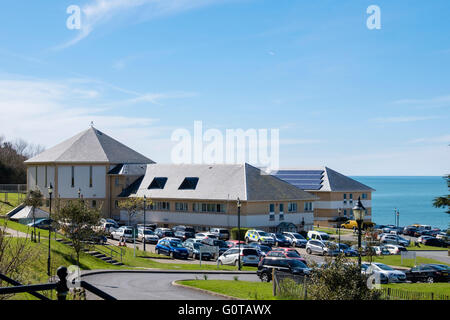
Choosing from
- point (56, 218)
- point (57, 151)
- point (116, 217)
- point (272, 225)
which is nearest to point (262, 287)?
point (56, 218)

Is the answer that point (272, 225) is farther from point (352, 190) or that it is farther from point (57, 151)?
point (57, 151)

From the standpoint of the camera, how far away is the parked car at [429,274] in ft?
116

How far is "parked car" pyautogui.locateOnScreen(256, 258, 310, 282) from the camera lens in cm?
3147

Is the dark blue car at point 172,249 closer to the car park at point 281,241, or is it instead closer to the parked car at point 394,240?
the car park at point 281,241

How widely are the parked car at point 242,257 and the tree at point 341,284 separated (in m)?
26.9

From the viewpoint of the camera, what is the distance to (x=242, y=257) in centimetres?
4269

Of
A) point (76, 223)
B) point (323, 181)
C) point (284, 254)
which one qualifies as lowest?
point (284, 254)

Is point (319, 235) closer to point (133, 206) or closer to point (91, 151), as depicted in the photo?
point (133, 206)

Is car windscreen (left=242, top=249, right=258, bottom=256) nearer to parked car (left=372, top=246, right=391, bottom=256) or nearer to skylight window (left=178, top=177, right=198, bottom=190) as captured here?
parked car (left=372, top=246, right=391, bottom=256)

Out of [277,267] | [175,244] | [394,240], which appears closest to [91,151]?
[175,244]

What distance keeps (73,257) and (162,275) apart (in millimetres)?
8104

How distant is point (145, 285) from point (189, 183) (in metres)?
45.3

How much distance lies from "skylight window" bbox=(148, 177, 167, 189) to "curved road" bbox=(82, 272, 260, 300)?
41.5 m

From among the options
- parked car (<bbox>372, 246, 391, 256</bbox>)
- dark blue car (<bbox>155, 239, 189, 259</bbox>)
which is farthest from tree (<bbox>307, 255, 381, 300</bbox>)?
parked car (<bbox>372, 246, 391, 256</bbox>)
